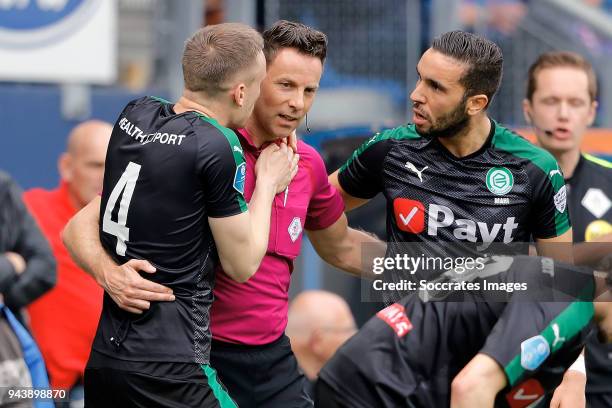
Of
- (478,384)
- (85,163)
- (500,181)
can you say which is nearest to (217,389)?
(478,384)

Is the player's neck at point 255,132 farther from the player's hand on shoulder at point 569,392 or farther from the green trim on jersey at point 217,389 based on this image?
the player's hand on shoulder at point 569,392

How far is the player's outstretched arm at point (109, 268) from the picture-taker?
3787mm

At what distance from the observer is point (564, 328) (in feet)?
11.9

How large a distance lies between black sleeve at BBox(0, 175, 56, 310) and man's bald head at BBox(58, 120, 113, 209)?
86cm

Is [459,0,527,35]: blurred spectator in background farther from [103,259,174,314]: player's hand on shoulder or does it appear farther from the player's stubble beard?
[103,259,174,314]: player's hand on shoulder

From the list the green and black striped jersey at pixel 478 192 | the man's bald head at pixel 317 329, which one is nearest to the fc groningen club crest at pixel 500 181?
the green and black striped jersey at pixel 478 192

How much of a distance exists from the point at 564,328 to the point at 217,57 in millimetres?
1457

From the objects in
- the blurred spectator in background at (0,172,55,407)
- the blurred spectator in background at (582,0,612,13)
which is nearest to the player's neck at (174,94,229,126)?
the blurred spectator in background at (0,172,55,407)

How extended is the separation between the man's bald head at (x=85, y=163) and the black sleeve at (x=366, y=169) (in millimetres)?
2337

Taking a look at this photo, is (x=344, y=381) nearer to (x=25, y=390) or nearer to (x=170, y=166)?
(x=170, y=166)

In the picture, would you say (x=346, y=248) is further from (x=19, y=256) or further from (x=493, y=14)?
(x=493, y=14)

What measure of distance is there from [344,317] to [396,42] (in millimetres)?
3171

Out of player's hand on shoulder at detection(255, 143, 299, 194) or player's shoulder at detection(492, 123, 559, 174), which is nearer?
player's hand on shoulder at detection(255, 143, 299, 194)

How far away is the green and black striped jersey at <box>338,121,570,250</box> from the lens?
437cm
